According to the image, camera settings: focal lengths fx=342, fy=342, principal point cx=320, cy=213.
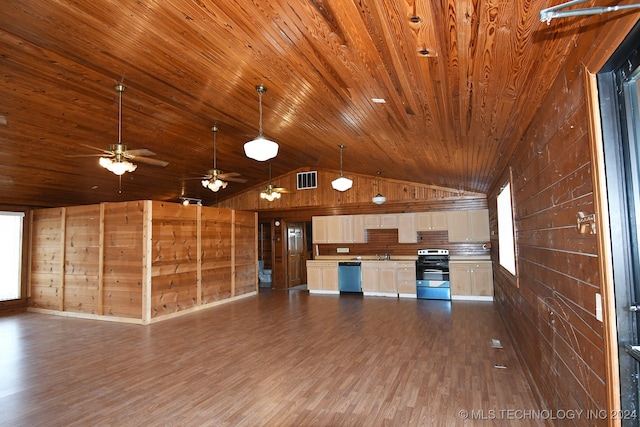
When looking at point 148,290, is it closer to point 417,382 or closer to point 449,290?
point 417,382

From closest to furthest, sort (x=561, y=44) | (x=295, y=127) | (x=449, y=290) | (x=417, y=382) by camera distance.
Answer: (x=561, y=44) < (x=417, y=382) < (x=295, y=127) < (x=449, y=290)

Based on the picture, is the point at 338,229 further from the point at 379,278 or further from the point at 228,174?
the point at 228,174

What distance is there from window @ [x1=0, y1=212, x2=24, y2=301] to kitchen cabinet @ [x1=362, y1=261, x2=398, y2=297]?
311 inches

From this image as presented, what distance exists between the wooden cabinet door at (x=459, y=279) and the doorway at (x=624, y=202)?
667 cm

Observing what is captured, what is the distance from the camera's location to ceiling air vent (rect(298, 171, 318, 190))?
9250 millimetres

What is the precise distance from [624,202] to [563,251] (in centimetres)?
71

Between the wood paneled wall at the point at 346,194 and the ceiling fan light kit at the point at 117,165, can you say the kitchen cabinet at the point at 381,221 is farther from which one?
the ceiling fan light kit at the point at 117,165

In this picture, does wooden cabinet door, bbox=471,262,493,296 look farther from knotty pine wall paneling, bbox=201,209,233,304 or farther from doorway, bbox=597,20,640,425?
doorway, bbox=597,20,640,425

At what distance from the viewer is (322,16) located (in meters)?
1.90

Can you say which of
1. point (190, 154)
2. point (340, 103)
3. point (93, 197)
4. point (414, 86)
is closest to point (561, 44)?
point (414, 86)

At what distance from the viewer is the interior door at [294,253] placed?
10.4 meters

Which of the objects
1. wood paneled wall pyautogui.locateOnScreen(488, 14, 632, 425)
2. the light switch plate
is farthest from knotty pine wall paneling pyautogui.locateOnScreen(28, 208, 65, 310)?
the light switch plate

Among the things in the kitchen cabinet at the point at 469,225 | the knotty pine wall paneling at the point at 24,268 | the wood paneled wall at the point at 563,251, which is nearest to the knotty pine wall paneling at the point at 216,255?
the knotty pine wall paneling at the point at 24,268

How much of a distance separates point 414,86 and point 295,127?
289 cm
